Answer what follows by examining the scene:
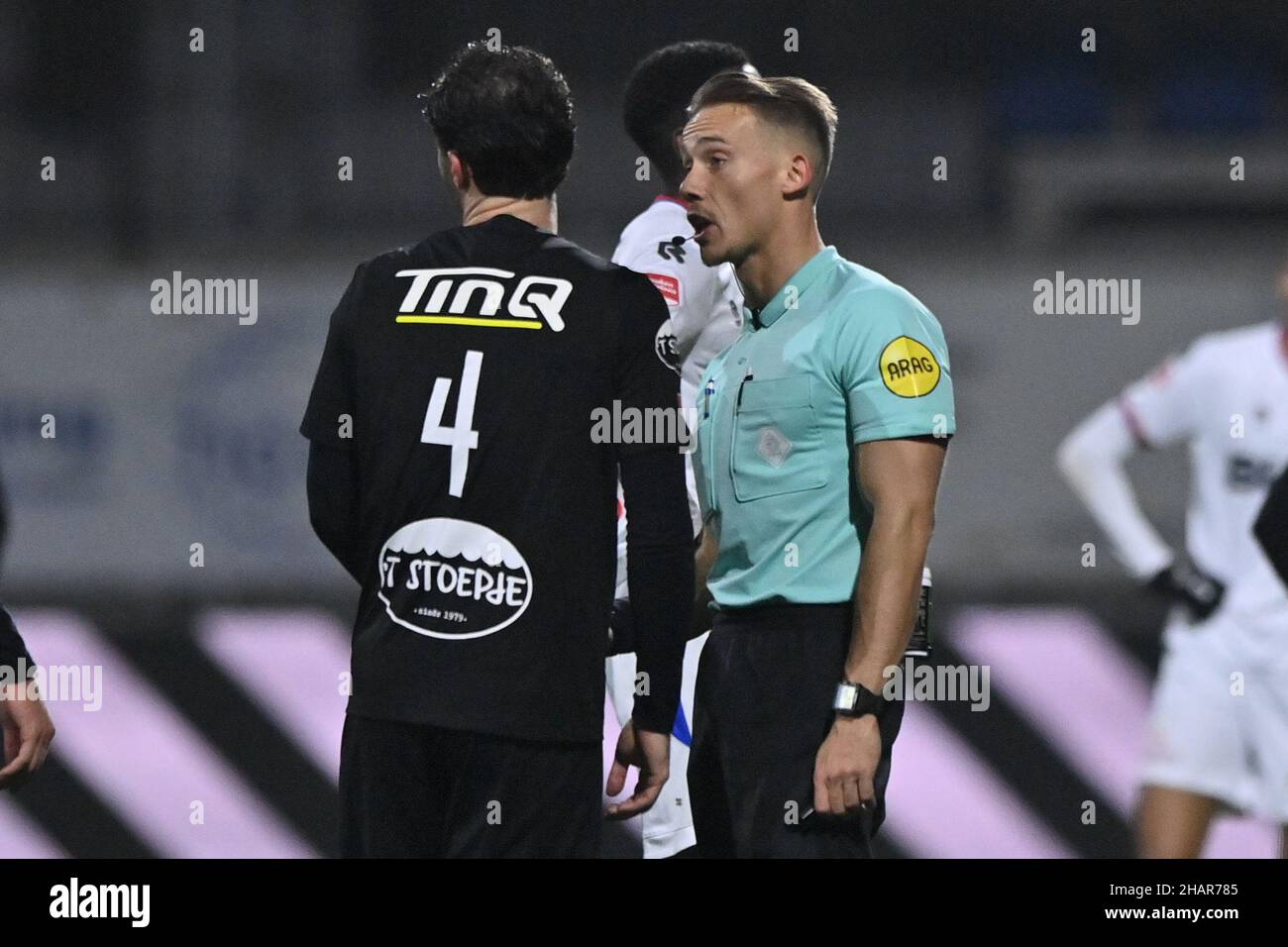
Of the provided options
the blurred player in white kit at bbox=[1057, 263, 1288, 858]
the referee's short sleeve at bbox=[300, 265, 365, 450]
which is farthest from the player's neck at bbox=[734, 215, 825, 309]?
the blurred player in white kit at bbox=[1057, 263, 1288, 858]

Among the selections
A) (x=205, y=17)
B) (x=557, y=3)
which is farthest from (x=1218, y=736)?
(x=557, y=3)

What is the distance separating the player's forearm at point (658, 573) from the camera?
292cm

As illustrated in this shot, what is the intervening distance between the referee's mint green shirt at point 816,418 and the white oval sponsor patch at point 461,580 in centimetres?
42

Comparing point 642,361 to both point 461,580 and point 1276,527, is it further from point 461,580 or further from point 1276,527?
point 1276,527

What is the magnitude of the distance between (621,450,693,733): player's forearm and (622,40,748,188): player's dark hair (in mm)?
1115

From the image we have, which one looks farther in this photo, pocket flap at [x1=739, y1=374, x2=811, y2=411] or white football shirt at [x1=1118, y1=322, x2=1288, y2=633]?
white football shirt at [x1=1118, y1=322, x2=1288, y2=633]

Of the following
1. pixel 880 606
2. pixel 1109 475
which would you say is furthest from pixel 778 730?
pixel 1109 475

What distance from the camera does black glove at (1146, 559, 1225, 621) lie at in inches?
236

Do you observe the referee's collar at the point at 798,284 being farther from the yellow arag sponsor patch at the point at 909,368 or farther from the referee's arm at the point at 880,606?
the referee's arm at the point at 880,606

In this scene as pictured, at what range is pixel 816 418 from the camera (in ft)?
10.0

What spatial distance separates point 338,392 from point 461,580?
347mm

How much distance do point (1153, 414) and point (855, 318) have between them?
3.77 metres

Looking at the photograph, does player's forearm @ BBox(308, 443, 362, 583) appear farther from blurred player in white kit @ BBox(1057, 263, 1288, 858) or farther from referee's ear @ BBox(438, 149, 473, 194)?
blurred player in white kit @ BBox(1057, 263, 1288, 858)
